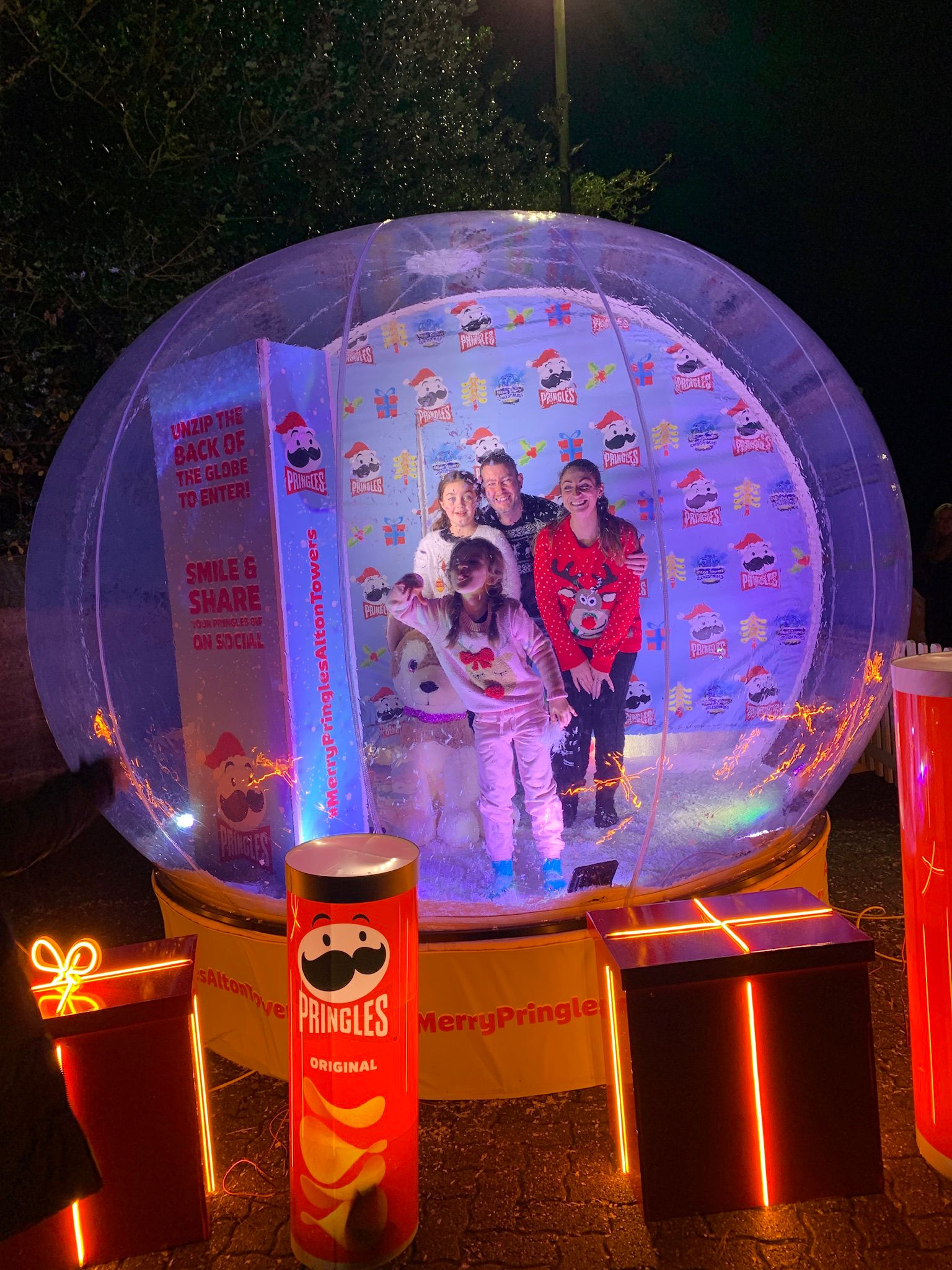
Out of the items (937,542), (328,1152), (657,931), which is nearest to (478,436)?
(657,931)

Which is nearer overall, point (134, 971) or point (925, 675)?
point (925, 675)

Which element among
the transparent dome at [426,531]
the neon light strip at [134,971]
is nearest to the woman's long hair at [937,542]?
the transparent dome at [426,531]

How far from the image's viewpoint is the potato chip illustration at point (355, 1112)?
243 cm

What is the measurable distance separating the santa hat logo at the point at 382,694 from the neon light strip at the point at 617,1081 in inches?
49.7

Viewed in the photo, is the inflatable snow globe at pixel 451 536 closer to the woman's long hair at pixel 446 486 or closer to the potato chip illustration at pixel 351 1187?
the woman's long hair at pixel 446 486

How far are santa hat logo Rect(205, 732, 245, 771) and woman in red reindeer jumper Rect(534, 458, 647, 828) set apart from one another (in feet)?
4.07

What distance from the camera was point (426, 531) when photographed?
3.21m

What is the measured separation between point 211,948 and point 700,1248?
208cm

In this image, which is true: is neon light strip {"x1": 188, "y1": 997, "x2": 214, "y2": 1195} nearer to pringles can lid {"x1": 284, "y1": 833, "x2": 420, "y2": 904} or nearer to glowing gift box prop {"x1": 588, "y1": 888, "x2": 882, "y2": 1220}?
pringles can lid {"x1": 284, "y1": 833, "x2": 420, "y2": 904}

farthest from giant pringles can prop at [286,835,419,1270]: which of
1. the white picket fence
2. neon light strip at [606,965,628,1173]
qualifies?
the white picket fence

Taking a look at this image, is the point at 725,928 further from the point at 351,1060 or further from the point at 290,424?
the point at 290,424

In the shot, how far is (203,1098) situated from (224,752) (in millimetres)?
1240

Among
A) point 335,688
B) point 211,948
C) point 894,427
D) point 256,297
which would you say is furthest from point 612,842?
point 894,427

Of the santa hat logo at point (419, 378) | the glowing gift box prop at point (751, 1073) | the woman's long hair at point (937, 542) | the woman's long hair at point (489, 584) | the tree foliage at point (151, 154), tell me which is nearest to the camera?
the glowing gift box prop at point (751, 1073)
